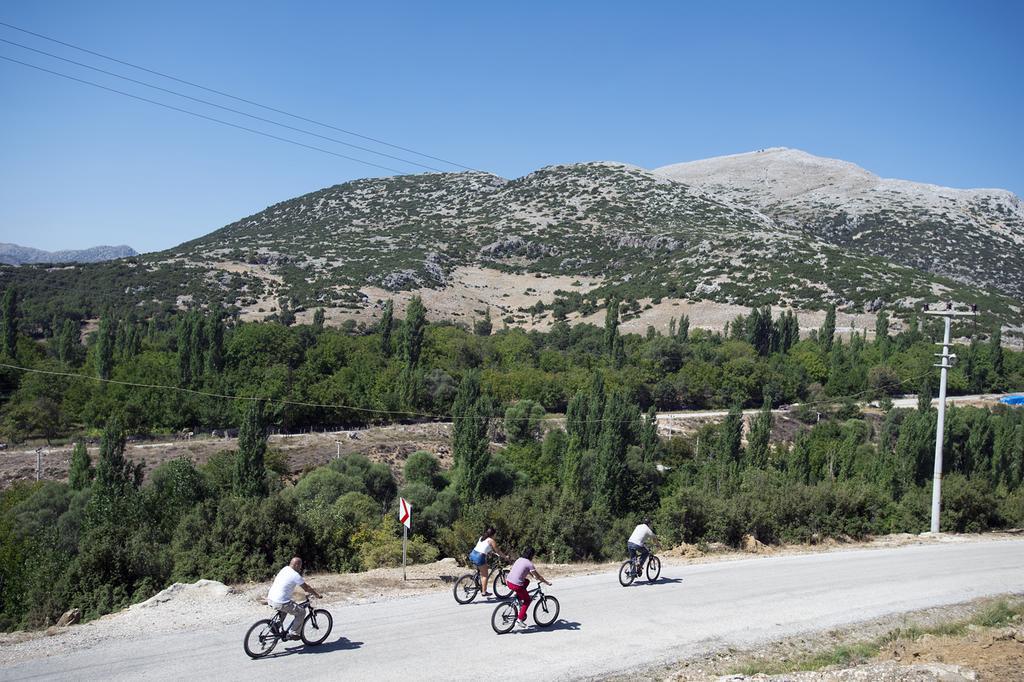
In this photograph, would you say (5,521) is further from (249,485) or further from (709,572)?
(709,572)

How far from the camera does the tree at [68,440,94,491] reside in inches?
1594

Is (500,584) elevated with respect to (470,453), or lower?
elevated

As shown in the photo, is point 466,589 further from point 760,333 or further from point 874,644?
point 760,333

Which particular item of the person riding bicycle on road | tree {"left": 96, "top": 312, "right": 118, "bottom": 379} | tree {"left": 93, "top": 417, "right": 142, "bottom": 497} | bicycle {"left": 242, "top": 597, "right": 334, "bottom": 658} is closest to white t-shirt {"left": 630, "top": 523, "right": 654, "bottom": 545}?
bicycle {"left": 242, "top": 597, "right": 334, "bottom": 658}

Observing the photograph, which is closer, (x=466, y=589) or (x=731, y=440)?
(x=466, y=589)

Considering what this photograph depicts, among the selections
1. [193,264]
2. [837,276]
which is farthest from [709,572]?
[193,264]

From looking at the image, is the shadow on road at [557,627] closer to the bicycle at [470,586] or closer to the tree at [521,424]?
the bicycle at [470,586]

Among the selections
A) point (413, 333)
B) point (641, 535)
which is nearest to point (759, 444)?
point (413, 333)

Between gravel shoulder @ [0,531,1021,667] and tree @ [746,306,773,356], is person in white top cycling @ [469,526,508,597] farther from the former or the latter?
tree @ [746,306,773,356]

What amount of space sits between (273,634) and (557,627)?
458 centimetres

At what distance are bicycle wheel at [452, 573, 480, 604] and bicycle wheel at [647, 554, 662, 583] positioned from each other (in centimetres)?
405

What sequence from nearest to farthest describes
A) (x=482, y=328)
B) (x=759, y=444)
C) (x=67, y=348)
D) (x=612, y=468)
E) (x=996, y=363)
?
1. (x=612, y=468)
2. (x=759, y=444)
3. (x=67, y=348)
4. (x=996, y=363)
5. (x=482, y=328)

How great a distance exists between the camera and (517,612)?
484 inches

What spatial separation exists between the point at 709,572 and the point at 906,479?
33.3 m
